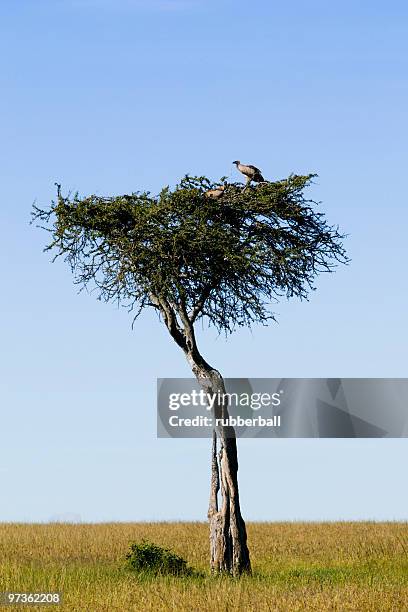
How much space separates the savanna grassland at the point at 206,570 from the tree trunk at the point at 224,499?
2.12 feet

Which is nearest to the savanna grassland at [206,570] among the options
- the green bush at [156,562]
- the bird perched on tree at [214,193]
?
the green bush at [156,562]

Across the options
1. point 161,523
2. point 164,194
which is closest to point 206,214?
point 164,194

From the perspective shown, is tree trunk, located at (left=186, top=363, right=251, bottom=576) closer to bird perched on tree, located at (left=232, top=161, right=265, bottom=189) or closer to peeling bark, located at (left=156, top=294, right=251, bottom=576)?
peeling bark, located at (left=156, top=294, right=251, bottom=576)

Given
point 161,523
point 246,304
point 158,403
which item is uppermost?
point 246,304

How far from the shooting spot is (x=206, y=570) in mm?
25344

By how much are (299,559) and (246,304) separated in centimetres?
781

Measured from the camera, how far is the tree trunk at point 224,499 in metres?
23.4

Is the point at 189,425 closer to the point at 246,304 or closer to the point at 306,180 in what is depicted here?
the point at 246,304

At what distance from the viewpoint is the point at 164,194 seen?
77.2ft

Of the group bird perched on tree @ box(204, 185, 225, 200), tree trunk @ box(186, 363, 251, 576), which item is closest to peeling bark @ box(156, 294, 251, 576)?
tree trunk @ box(186, 363, 251, 576)

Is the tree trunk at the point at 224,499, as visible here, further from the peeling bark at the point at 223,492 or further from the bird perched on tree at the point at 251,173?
the bird perched on tree at the point at 251,173

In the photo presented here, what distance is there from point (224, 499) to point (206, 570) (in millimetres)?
2853

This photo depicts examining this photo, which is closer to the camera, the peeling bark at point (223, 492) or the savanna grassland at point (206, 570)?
the savanna grassland at point (206, 570)

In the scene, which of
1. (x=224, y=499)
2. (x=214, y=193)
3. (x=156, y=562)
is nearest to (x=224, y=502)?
(x=224, y=499)
